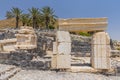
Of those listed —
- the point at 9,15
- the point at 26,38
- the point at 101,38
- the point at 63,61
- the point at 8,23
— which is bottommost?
the point at 63,61

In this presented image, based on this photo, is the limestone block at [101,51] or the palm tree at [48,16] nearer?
the limestone block at [101,51]

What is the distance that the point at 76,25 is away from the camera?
37.2 feet

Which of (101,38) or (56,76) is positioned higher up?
(101,38)

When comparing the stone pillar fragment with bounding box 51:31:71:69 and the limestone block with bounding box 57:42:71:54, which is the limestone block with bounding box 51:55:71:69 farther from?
the limestone block with bounding box 57:42:71:54

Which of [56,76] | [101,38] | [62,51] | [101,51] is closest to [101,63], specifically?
[101,51]

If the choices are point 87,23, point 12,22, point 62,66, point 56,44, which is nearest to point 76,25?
point 87,23

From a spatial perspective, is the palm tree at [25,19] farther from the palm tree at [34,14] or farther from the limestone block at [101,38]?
the limestone block at [101,38]

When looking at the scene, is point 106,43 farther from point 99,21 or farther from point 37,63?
point 37,63

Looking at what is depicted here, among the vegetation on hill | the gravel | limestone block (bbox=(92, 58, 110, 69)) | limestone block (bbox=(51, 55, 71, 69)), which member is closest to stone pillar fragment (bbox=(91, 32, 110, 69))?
limestone block (bbox=(92, 58, 110, 69))

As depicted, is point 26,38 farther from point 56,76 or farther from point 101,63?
point 56,76

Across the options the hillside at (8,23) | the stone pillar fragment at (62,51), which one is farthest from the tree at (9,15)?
the stone pillar fragment at (62,51)

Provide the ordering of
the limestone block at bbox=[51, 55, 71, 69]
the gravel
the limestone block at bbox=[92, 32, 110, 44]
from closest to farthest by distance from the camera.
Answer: the gravel
the limestone block at bbox=[51, 55, 71, 69]
the limestone block at bbox=[92, 32, 110, 44]

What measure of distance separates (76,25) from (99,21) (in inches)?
41.6

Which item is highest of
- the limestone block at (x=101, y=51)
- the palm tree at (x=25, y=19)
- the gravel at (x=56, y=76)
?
the palm tree at (x=25, y=19)
